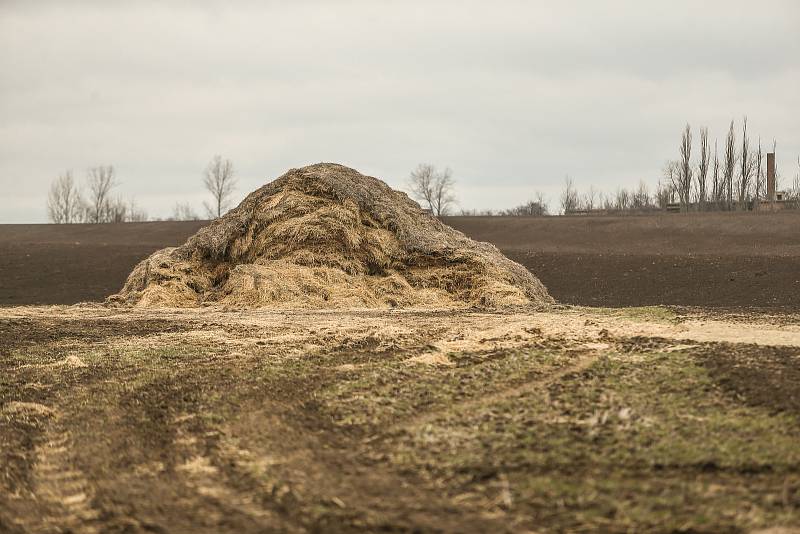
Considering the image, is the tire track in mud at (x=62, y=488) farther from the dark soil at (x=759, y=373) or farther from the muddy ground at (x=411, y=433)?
the dark soil at (x=759, y=373)

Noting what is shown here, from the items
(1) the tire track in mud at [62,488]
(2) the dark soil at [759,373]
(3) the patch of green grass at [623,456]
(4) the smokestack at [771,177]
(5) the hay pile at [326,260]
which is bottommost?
(1) the tire track in mud at [62,488]

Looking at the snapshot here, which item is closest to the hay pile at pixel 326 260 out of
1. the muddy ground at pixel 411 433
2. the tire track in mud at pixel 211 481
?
the muddy ground at pixel 411 433

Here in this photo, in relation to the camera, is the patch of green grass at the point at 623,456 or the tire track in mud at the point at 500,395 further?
the tire track in mud at the point at 500,395

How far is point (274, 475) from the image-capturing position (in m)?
5.80

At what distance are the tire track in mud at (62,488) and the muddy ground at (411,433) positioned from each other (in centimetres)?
2

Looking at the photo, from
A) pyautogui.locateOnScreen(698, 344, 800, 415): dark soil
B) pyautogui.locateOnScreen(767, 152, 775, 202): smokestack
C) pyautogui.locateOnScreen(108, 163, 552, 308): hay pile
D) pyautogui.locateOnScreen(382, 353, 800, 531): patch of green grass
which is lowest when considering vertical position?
pyautogui.locateOnScreen(382, 353, 800, 531): patch of green grass

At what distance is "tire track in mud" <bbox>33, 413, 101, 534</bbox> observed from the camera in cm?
511

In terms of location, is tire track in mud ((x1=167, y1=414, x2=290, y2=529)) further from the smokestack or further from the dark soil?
the smokestack

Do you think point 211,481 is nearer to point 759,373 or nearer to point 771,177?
point 759,373

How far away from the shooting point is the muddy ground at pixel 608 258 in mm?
28750

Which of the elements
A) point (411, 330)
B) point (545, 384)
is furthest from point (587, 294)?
point (545, 384)

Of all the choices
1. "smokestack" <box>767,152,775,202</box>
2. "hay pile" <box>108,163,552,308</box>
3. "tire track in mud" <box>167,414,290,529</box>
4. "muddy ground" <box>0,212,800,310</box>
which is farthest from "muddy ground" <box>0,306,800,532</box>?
"smokestack" <box>767,152,775,202</box>

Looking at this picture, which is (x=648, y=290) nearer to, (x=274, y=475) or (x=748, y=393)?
(x=748, y=393)

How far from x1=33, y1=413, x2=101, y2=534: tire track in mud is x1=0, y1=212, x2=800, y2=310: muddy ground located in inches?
669
